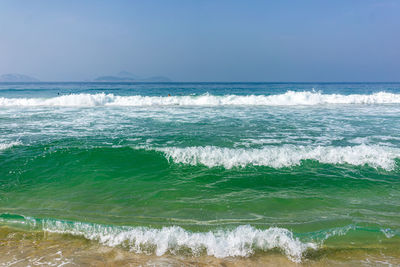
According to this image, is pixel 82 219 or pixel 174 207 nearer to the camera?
pixel 82 219

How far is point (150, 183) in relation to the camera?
6.98m

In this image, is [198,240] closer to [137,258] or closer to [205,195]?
[137,258]

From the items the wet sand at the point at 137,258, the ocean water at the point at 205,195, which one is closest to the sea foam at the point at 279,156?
the ocean water at the point at 205,195

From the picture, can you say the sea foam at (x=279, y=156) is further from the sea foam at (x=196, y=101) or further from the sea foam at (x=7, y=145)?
the sea foam at (x=196, y=101)

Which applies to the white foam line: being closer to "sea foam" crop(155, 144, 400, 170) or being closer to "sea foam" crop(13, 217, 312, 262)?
"sea foam" crop(13, 217, 312, 262)

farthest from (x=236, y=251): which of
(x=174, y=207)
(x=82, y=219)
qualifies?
(x=82, y=219)

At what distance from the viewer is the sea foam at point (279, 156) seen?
823cm

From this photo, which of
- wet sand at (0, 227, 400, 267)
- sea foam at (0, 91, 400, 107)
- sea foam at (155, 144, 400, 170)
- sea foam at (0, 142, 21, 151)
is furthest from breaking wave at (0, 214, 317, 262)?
sea foam at (0, 91, 400, 107)

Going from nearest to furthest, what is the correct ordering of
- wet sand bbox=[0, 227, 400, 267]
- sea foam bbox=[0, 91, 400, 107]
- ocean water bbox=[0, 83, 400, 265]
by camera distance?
wet sand bbox=[0, 227, 400, 267], ocean water bbox=[0, 83, 400, 265], sea foam bbox=[0, 91, 400, 107]

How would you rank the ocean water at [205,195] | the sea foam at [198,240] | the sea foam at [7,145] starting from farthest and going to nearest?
the sea foam at [7,145] < the ocean water at [205,195] < the sea foam at [198,240]

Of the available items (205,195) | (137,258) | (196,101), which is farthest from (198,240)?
(196,101)

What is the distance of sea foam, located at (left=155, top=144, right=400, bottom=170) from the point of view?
27.0ft

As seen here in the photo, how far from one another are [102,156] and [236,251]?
21.1 ft

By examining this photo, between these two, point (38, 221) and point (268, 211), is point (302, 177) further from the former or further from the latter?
point (38, 221)
